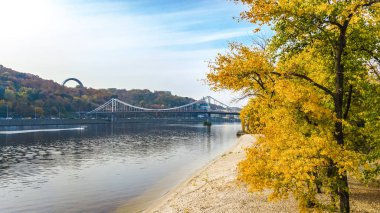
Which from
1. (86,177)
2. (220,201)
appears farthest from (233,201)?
(86,177)

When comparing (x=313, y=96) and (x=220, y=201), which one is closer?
(x=313, y=96)

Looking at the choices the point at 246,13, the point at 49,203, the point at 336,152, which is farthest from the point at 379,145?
the point at 49,203

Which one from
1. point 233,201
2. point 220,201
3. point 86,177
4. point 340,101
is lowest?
point 86,177

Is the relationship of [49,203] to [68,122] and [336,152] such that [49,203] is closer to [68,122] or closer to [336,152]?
[336,152]

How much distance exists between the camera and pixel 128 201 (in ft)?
85.9

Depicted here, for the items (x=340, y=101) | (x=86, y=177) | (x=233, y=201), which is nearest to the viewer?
(x=340, y=101)

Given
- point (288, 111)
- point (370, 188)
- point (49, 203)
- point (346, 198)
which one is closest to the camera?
point (288, 111)

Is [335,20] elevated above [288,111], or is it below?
above

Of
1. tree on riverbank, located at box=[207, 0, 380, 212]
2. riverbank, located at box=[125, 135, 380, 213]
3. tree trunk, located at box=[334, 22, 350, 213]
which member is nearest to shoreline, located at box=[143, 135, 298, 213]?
riverbank, located at box=[125, 135, 380, 213]

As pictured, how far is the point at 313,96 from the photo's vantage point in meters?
12.6

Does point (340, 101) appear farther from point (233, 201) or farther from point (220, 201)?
point (220, 201)

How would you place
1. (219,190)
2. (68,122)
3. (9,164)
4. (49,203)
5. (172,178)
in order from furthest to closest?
(68,122) → (9,164) → (172,178) → (49,203) → (219,190)

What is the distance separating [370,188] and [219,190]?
8770 millimetres

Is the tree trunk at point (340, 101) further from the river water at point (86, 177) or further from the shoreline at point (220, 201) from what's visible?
the river water at point (86, 177)
